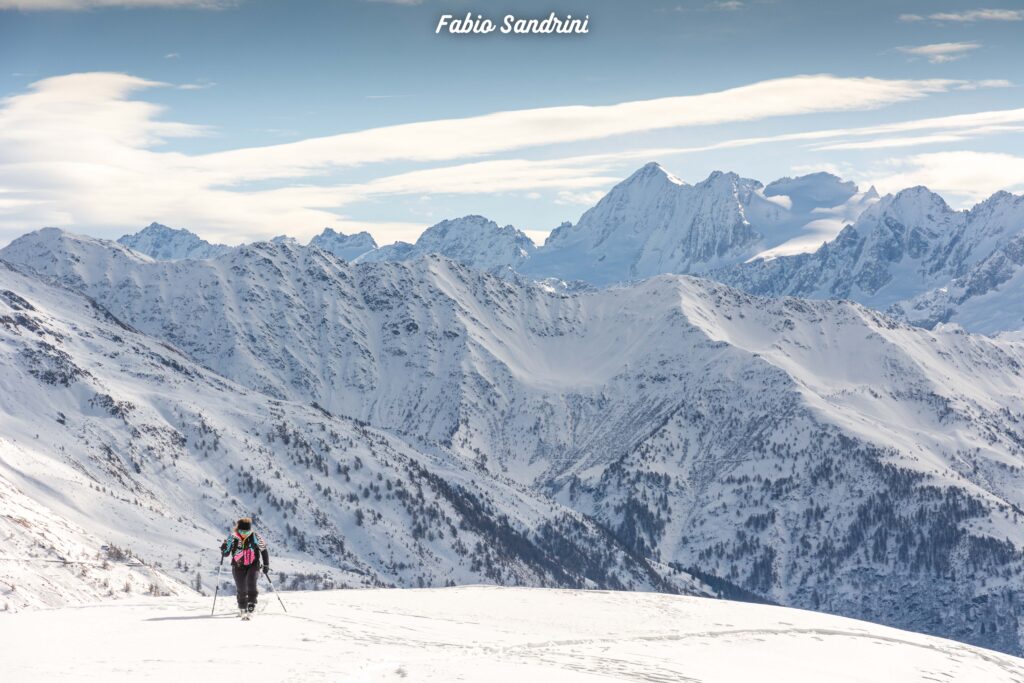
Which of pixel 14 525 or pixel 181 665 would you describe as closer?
pixel 181 665

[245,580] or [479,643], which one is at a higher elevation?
[245,580]

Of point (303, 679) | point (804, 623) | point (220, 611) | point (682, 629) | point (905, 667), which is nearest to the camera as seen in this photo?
point (303, 679)

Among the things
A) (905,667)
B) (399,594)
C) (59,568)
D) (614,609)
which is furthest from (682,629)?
(59,568)

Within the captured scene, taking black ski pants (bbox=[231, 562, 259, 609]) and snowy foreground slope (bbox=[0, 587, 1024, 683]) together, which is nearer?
snowy foreground slope (bbox=[0, 587, 1024, 683])

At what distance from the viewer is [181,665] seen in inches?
1129

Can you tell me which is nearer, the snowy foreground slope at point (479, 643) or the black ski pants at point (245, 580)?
the snowy foreground slope at point (479, 643)

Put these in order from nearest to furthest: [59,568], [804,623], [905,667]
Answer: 1. [905,667]
2. [804,623]
3. [59,568]

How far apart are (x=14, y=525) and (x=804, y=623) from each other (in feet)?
288

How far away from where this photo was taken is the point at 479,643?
37.5 metres

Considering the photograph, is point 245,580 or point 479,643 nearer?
point 479,643

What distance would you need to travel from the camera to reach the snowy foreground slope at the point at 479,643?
29.6m

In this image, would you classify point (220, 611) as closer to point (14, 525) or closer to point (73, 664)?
point (73, 664)

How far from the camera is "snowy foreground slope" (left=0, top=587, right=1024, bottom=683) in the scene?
29578mm

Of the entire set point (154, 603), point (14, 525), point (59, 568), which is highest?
point (154, 603)
